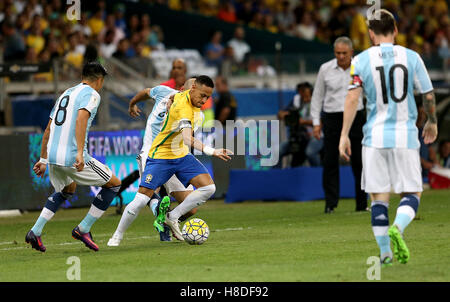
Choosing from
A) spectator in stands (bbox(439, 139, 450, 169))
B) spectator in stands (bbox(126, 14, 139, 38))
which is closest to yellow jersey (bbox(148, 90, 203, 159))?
spectator in stands (bbox(439, 139, 450, 169))

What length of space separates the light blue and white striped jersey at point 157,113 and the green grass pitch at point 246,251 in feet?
3.93

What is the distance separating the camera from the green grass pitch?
25.5 ft

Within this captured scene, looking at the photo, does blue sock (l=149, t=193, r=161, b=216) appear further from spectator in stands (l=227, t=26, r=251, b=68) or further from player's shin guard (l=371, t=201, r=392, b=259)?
spectator in stands (l=227, t=26, r=251, b=68)

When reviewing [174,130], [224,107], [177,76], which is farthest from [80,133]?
[224,107]

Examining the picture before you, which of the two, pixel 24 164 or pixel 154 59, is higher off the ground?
pixel 154 59

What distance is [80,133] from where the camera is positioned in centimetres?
965

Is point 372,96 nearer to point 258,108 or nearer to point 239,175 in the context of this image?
point 239,175

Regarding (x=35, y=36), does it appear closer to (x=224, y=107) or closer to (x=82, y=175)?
(x=224, y=107)

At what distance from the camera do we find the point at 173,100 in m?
10.5

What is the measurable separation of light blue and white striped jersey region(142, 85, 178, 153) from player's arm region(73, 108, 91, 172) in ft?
5.34

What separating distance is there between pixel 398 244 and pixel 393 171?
0.66 meters

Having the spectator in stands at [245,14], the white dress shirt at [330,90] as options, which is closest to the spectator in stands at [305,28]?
the spectator in stands at [245,14]

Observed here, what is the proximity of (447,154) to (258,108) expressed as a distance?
438 cm
